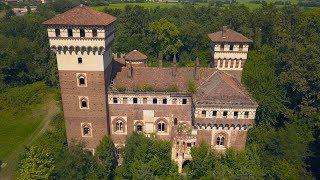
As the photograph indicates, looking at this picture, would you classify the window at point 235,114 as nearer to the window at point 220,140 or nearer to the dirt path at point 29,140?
the window at point 220,140

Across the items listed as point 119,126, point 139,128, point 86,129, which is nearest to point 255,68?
point 139,128

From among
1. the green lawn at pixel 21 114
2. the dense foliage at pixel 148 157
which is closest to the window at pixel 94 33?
the dense foliage at pixel 148 157

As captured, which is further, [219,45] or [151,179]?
[219,45]

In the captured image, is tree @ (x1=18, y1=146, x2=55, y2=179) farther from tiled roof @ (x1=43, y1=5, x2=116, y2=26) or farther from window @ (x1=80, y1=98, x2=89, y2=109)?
tiled roof @ (x1=43, y1=5, x2=116, y2=26)

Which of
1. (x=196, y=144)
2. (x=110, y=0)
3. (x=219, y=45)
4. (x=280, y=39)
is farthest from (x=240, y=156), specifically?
(x=110, y=0)

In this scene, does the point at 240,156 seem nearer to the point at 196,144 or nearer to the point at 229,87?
the point at 196,144

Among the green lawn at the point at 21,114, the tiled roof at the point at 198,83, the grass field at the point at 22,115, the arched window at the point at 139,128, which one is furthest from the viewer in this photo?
the green lawn at the point at 21,114
